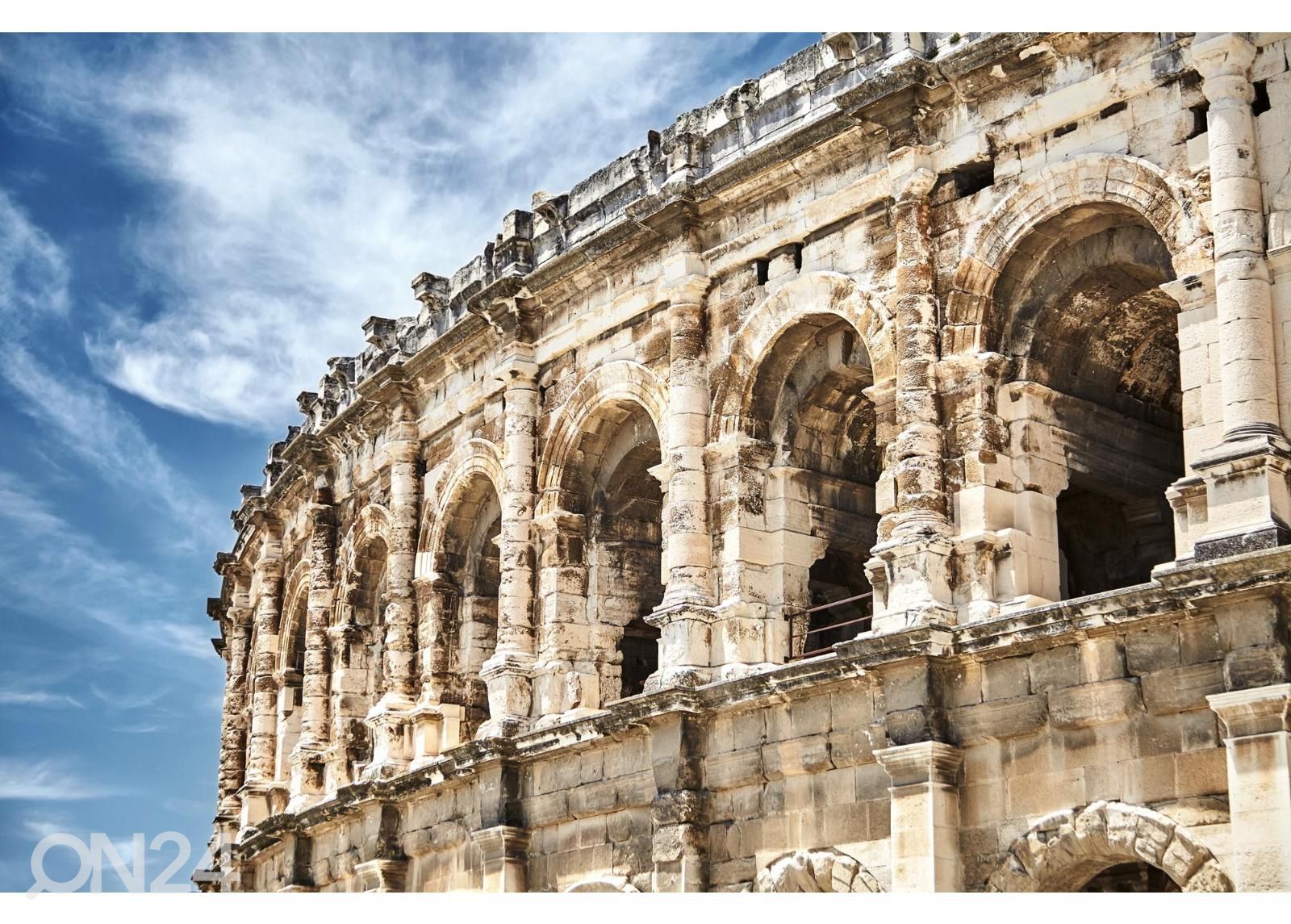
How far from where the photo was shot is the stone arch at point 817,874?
14.7 metres

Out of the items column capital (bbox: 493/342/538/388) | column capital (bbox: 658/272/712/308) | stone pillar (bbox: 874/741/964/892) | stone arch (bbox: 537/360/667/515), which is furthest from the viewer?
column capital (bbox: 493/342/538/388)

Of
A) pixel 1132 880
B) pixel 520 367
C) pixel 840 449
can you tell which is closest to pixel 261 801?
pixel 520 367

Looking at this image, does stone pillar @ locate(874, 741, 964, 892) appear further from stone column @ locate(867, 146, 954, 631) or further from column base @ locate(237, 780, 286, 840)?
column base @ locate(237, 780, 286, 840)

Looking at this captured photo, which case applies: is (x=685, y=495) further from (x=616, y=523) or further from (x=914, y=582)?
(x=914, y=582)

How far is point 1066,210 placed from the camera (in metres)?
14.7

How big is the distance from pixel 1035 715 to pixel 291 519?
1435 cm

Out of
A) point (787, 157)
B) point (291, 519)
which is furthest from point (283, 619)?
point (787, 157)

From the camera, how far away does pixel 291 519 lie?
85.6 feet

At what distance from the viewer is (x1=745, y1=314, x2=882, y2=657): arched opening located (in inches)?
660

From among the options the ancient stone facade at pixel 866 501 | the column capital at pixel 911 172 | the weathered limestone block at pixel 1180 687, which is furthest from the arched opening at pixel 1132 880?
the column capital at pixel 911 172

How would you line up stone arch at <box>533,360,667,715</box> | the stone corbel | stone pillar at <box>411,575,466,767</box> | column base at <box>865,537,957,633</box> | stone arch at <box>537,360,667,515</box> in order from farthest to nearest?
stone pillar at <box>411,575,466,767</box> → the stone corbel → stone arch at <box>533,360,667,715</box> → stone arch at <box>537,360,667,515</box> → column base at <box>865,537,957,633</box>

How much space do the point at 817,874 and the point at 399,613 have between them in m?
7.62

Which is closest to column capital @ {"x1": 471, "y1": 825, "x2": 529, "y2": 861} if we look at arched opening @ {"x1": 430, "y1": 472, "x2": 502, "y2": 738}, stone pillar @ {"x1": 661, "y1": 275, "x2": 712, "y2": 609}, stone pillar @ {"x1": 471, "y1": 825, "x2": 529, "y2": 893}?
stone pillar @ {"x1": 471, "y1": 825, "x2": 529, "y2": 893}

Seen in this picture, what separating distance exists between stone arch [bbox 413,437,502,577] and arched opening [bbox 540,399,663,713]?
4.31 ft
